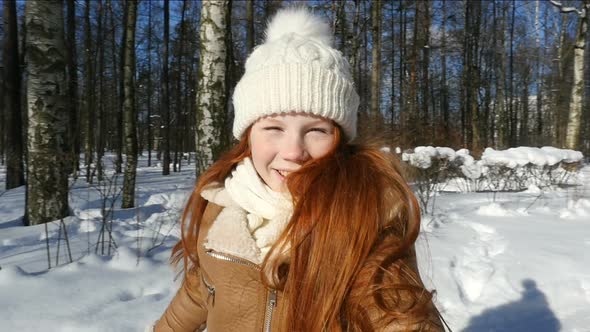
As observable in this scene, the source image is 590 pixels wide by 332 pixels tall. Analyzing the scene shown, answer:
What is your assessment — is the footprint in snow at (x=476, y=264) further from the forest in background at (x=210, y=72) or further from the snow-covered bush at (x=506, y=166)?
the snow-covered bush at (x=506, y=166)

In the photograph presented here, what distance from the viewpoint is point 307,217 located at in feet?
3.60

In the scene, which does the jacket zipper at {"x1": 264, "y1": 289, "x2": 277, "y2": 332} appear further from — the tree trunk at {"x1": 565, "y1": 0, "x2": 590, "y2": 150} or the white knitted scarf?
the tree trunk at {"x1": 565, "y1": 0, "x2": 590, "y2": 150}

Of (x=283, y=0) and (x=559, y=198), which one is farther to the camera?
(x=283, y=0)

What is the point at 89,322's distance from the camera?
2.04 m

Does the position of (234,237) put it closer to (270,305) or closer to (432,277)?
(270,305)

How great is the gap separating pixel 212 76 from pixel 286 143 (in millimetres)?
2907

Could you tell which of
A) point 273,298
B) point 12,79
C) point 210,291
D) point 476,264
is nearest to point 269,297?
point 273,298

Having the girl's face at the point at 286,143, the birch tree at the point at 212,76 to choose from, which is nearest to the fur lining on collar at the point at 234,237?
the girl's face at the point at 286,143

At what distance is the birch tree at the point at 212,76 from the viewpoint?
3848 mm

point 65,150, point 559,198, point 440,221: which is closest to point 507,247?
point 440,221

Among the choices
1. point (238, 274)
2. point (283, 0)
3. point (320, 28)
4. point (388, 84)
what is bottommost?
point (238, 274)

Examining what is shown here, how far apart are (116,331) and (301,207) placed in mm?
1505

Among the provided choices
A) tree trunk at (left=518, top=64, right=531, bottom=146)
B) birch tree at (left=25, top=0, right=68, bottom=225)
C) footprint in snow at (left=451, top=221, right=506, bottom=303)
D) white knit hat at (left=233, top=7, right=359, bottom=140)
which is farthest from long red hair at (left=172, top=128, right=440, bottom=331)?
tree trunk at (left=518, top=64, right=531, bottom=146)

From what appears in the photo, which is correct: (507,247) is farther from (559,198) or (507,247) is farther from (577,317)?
(559,198)
